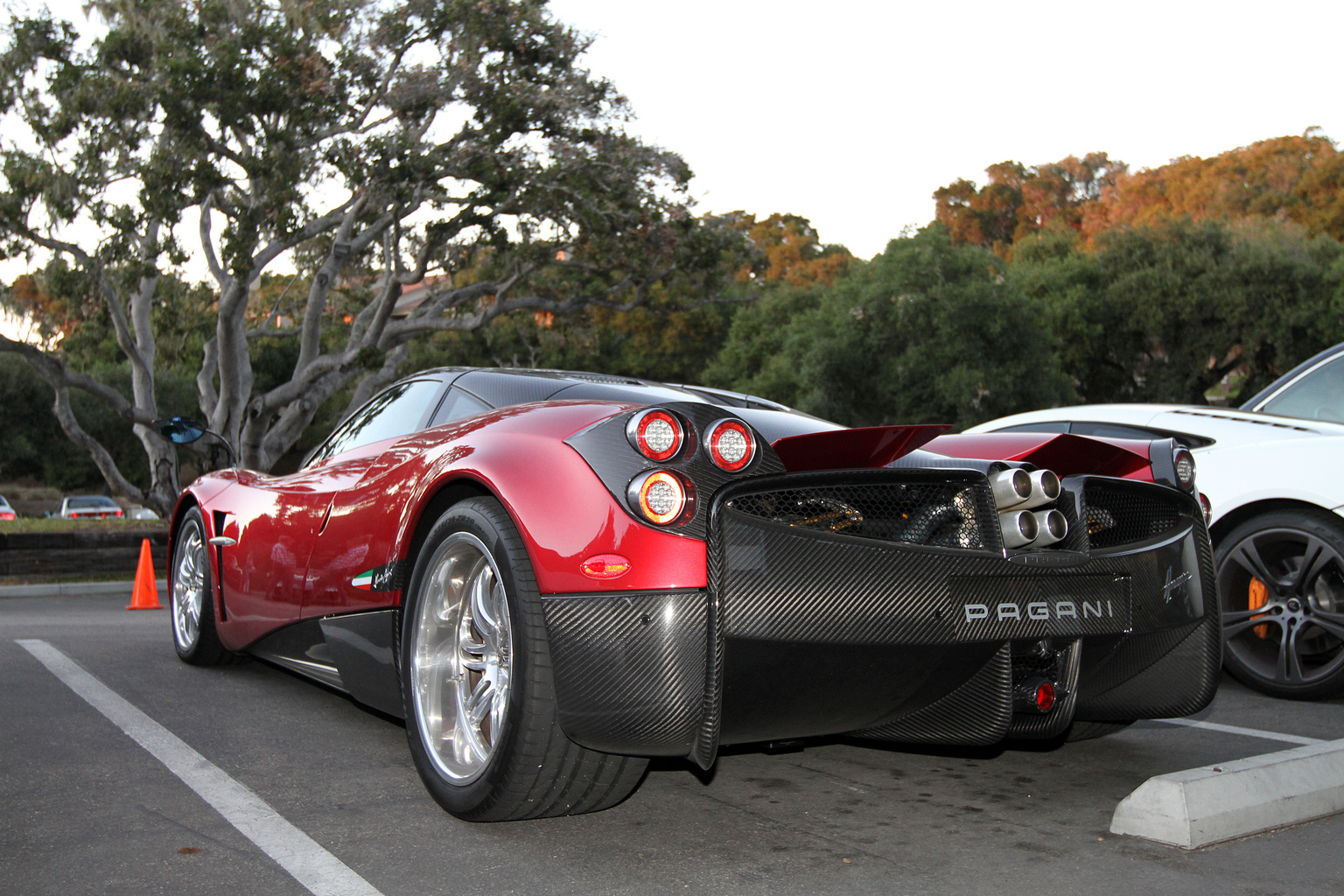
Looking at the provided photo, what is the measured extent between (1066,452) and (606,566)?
4.81 ft

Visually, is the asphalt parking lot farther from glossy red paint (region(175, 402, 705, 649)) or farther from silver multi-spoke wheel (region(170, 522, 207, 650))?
silver multi-spoke wheel (region(170, 522, 207, 650))

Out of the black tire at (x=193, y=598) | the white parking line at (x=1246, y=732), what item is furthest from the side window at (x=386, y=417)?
the white parking line at (x=1246, y=732)

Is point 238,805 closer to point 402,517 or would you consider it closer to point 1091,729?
point 402,517

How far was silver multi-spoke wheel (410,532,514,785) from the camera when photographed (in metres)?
3.23

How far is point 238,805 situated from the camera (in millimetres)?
3342

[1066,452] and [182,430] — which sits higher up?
[182,430]

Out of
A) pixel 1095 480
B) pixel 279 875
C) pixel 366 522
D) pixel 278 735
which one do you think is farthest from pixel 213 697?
pixel 1095 480

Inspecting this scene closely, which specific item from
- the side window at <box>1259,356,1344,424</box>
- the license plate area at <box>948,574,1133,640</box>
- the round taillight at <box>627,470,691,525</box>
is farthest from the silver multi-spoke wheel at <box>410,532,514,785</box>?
the side window at <box>1259,356,1344,424</box>

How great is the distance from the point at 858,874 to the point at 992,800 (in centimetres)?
88

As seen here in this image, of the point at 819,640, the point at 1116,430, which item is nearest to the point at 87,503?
the point at 1116,430

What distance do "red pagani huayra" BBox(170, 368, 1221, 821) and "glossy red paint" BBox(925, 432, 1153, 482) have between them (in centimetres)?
1

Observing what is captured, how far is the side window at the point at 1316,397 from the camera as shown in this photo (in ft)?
19.6

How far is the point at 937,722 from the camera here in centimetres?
313

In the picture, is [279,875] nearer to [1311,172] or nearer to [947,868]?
[947,868]
